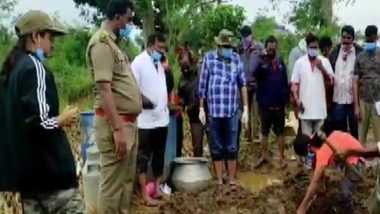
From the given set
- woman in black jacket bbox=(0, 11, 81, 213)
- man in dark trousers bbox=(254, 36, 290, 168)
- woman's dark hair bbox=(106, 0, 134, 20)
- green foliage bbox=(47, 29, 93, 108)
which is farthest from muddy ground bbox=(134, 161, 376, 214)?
green foliage bbox=(47, 29, 93, 108)

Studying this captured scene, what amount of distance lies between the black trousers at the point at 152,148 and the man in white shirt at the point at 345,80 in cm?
221

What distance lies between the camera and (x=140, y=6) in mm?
25000

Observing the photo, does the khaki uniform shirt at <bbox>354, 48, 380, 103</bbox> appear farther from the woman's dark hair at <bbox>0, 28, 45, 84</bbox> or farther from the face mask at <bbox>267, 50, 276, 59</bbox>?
the woman's dark hair at <bbox>0, 28, 45, 84</bbox>

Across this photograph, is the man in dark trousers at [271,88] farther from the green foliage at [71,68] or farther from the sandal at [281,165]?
the green foliage at [71,68]

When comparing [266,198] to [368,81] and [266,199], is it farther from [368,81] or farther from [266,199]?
[368,81]

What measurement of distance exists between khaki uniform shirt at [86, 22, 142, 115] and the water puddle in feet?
9.56

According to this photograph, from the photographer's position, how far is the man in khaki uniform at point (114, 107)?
5.20m

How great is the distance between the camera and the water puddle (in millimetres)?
8200

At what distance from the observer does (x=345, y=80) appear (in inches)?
327

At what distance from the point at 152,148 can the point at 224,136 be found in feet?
3.24

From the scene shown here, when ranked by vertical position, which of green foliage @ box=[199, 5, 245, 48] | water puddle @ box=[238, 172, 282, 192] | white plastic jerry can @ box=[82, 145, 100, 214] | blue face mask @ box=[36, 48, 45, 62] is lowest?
water puddle @ box=[238, 172, 282, 192]

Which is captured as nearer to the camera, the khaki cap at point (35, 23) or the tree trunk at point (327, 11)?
the khaki cap at point (35, 23)

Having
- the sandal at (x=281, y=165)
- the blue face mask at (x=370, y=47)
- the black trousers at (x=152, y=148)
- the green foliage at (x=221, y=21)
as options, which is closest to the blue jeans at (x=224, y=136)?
the black trousers at (x=152, y=148)

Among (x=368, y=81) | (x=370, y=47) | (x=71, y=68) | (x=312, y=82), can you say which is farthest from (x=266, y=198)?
(x=71, y=68)
